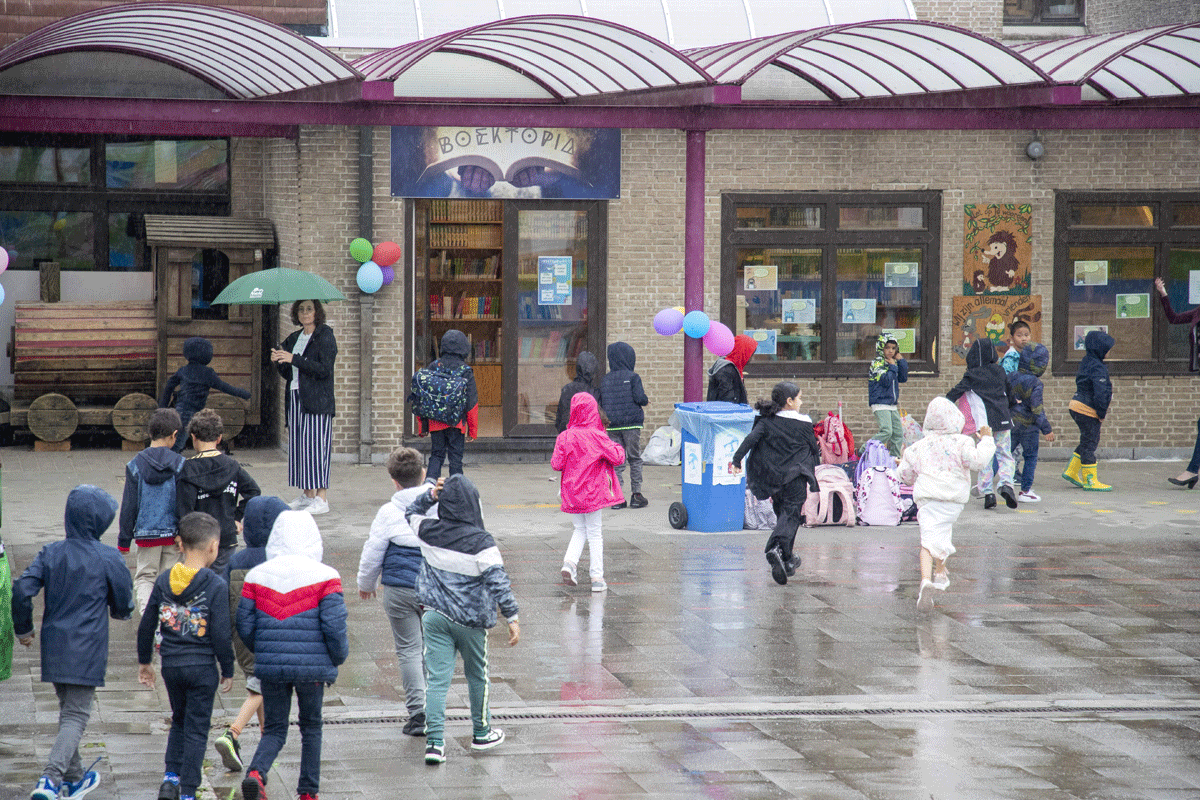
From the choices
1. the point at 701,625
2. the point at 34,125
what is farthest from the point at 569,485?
the point at 34,125

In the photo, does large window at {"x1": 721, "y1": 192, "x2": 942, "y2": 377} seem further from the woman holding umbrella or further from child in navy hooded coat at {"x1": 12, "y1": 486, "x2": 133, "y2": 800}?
child in navy hooded coat at {"x1": 12, "y1": 486, "x2": 133, "y2": 800}

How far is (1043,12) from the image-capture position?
19.0 meters

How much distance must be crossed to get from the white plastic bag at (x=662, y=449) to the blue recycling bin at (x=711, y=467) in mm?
3573

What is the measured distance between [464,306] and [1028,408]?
642 centimetres

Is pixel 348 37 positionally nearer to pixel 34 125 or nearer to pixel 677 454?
pixel 34 125

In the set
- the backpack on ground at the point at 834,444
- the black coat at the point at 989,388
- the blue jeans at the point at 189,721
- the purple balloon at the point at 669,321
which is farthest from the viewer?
the purple balloon at the point at 669,321

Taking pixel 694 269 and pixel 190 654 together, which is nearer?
pixel 190 654

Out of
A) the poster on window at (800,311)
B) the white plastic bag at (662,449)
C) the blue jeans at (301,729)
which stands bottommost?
the blue jeans at (301,729)

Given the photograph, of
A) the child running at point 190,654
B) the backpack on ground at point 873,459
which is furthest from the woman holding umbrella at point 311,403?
the child running at point 190,654

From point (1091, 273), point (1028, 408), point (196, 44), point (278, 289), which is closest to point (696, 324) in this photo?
point (1028, 408)

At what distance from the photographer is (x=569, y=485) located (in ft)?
34.8

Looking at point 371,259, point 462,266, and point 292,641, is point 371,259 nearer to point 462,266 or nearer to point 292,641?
point 462,266

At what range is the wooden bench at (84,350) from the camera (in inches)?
655

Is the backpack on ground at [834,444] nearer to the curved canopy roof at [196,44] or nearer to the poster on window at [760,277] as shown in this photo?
the poster on window at [760,277]
